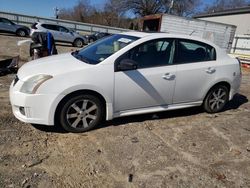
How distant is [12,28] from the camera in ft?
71.1

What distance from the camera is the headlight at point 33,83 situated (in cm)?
368

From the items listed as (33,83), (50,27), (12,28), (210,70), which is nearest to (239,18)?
(50,27)

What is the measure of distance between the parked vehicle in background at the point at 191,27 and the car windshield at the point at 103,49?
9.91 meters

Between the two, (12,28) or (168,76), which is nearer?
(168,76)

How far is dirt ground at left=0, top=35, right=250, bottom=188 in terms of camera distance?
3.01 m

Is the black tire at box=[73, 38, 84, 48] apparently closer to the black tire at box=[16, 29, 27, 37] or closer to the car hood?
the black tire at box=[16, 29, 27, 37]

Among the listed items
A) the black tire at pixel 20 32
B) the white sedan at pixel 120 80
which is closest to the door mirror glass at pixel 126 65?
the white sedan at pixel 120 80

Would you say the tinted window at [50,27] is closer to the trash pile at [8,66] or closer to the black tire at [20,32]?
the black tire at [20,32]

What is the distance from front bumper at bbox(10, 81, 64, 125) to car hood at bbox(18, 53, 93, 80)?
0.88ft

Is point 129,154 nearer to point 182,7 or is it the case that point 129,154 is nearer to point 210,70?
point 210,70

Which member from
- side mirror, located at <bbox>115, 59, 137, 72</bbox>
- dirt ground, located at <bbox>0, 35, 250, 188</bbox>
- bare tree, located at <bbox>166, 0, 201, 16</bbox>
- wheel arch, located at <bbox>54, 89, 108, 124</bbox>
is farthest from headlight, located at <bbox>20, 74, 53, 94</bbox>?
bare tree, located at <bbox>166, 0, 201, 16</bbox>

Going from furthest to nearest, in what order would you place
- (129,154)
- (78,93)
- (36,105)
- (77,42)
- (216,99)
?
(77,42) < (216,99) < (78,93) < (36,105) < (129,154)

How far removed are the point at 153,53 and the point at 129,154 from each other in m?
1.80

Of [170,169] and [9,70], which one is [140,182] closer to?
[170,169]
